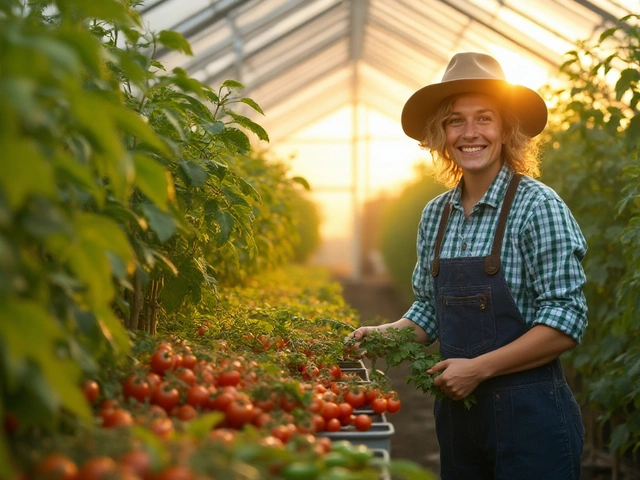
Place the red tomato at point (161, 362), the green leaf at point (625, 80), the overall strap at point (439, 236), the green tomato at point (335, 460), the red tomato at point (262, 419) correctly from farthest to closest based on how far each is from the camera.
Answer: the green leaf at point (625, 80), the overall strap at point (439, 236), the red tomato at point (161, 362), the red tomato at point (262, 419), the green tomato at point (335, 460)

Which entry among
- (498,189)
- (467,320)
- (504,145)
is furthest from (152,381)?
(504,145)

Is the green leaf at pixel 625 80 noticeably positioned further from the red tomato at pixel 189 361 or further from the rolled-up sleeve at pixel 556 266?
the red tomato at pixel 189 361

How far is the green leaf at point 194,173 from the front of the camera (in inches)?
89.2

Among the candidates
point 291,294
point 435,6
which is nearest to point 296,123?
point 435,6

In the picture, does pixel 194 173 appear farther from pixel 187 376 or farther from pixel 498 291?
pixel 498 291

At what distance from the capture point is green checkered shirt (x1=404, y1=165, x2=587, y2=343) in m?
2.40

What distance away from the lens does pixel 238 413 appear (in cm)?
171

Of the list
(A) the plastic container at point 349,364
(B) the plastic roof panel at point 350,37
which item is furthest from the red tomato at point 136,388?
(B) the plastic roof panel at point 350,37

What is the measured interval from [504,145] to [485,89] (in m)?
0.21

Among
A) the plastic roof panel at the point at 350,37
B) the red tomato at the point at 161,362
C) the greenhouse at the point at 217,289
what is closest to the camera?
the greenhouse at the point at 217,289

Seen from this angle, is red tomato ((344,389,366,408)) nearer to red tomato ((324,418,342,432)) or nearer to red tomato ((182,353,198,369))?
red tomato ((324,418,342,432))

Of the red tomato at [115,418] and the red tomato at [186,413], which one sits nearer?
the red tomato at [115,418]

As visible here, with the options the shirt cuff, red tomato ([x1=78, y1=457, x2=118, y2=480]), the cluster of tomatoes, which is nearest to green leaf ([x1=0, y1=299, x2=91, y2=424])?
red tomato ([x1=78, y1=457, x2=118, y2=480])

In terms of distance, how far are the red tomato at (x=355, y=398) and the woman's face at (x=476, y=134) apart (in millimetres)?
1001
